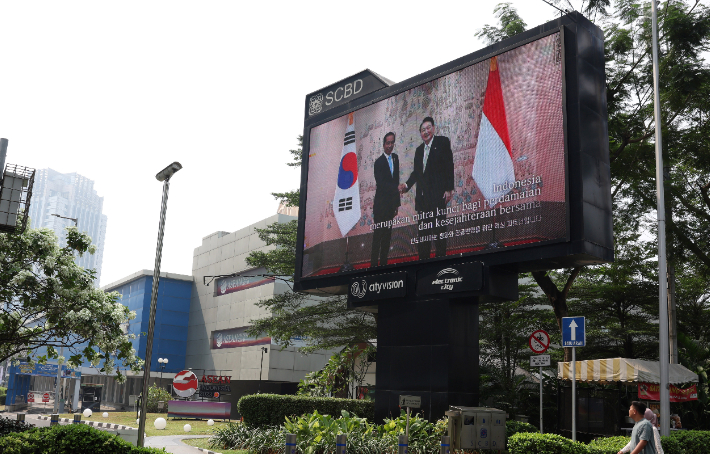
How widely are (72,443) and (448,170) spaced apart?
10.6 m

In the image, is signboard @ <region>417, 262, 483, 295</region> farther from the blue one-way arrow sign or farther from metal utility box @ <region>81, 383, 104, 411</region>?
metal utility box @ <region>81, 383, 104, 411</region>

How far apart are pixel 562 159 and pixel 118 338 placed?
40.7 ft

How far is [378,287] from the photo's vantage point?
57.7ft

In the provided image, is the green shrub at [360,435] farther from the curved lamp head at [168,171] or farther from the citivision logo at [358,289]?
the curved lamp head at [168,171]

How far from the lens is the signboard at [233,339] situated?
195 feet

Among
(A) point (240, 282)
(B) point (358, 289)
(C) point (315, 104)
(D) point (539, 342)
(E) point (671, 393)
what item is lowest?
(E) point (671, 393)

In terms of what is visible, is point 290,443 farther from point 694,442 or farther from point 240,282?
point 240,282

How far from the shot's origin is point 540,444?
473 inches

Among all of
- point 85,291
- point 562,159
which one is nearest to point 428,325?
point 562,159

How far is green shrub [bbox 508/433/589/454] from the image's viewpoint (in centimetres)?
1180

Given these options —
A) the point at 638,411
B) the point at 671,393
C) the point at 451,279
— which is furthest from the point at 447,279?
the point at 671,393

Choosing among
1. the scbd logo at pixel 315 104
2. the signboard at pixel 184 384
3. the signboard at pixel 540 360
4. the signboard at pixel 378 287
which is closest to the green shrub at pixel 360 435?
the signboard at pixel 540 360

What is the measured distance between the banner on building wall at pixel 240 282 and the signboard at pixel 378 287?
1497 inches

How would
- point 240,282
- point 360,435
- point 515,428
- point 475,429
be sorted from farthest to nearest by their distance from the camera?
point 240,282 → point 515,428 → point 360,435 → point 475,429
